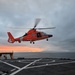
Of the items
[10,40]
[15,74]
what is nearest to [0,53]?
[10,40]

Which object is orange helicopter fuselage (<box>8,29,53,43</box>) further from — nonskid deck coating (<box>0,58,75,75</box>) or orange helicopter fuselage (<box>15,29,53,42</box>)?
nonskid deck coating (<box>0,58,75,75</box>)

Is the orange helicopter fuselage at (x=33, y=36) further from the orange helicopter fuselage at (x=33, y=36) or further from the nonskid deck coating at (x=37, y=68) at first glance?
the nonskid deck coating at (x=37, y=68)

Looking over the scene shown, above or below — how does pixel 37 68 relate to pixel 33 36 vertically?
below

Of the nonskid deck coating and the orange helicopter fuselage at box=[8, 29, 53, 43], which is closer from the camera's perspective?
the nonskid deck coating

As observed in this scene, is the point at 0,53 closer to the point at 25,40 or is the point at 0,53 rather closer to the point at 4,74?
the point at 25,40

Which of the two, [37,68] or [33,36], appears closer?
[37,68]

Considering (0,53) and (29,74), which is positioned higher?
(0,53)

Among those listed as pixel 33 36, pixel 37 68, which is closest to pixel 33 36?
pixel 33 36

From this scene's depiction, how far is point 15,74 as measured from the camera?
20.7 metres

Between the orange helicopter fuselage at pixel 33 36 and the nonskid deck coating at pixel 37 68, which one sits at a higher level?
the orange helicopter fuselage at pixel 33 36

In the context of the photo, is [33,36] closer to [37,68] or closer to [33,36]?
[33,36]

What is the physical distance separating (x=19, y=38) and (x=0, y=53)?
→ 15.8 meters

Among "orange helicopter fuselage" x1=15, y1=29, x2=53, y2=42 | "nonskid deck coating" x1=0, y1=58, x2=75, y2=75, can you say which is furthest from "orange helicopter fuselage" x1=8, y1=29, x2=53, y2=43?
"nonskid deck coating" x1=0, y1=58, x2=75, y2=75

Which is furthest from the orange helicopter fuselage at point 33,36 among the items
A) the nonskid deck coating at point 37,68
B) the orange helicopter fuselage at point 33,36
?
the nonskid deck coating at point 37,68
